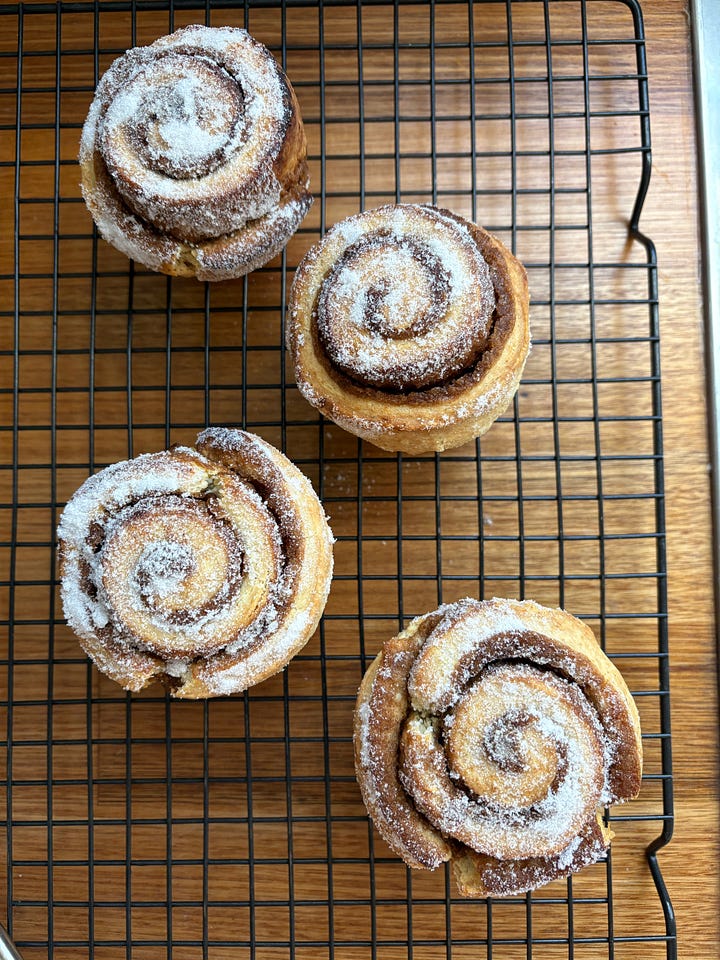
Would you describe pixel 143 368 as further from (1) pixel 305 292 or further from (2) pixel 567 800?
(2) pixel 567 800

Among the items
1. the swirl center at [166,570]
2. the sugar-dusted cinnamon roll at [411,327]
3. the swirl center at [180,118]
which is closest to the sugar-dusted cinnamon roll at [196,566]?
the swirl center at [166,570]

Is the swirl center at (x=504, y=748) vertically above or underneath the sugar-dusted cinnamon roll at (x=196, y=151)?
underneath

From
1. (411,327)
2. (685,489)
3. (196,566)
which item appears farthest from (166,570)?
(685,489)

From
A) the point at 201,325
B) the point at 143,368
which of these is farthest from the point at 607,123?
the point at 143,368

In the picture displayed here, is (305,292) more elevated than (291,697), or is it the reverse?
(305,292)

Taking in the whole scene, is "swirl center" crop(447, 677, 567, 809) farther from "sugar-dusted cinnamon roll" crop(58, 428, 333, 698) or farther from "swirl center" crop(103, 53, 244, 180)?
"swirl center" crop(103, 53, 244, 180)

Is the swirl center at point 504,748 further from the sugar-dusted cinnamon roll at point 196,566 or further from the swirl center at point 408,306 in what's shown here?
the swirl center at point 408,306

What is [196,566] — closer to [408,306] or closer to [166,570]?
[166,570]

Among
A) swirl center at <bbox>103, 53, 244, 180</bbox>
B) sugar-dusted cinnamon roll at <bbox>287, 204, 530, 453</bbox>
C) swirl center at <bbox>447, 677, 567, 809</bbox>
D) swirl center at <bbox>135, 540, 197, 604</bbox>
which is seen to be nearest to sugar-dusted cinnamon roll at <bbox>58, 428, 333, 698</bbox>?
swirl center at <bbox>135, 540, 197, 604</bbox>
